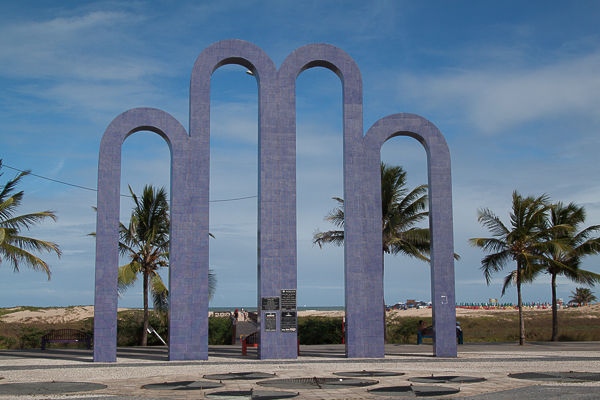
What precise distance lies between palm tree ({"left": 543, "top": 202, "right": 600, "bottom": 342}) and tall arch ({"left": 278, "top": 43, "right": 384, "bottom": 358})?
11389 mm

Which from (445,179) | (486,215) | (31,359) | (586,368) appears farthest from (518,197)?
(31,359)

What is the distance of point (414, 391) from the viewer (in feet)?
31.5

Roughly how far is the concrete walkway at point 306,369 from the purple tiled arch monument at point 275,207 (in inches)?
37.8

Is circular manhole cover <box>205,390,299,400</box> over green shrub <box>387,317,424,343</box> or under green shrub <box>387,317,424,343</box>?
over

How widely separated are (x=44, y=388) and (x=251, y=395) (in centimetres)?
420

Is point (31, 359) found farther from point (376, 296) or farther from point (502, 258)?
point (502, 258)

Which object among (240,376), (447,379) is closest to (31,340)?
(240,376)

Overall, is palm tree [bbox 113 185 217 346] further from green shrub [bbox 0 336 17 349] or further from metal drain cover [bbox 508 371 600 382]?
metal drain cover [bbox 508 371 600 382]

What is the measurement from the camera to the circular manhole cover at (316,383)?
10438mm

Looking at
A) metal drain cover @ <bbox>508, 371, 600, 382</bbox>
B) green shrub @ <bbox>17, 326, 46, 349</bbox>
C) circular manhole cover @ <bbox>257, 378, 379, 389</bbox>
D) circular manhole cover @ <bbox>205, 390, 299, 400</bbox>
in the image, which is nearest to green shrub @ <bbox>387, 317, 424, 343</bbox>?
metal drain cover @ <bbox>508, 371, 600, 382</bbox>

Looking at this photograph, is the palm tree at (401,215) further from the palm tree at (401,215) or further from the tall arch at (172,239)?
the tall arch at (172,239)

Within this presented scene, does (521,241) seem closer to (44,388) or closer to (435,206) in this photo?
(435,206)

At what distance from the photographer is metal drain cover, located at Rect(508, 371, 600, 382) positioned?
435 inches

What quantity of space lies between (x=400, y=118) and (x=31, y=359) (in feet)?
45.2
